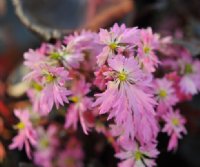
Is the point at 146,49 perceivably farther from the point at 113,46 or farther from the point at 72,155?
the point at 72,155

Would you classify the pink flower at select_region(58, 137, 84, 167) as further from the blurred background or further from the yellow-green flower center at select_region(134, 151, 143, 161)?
the yellow-green flower center at select_region(134, 151, 143, 161)

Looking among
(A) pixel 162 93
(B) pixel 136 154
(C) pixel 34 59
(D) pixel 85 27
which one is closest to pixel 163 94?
(A) pixel 162 93

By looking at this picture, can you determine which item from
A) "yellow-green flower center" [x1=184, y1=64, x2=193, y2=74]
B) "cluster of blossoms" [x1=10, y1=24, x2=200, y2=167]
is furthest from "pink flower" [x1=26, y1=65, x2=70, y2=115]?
"yellow-green flower center" [x1=184, y1=64, x2=193, y2=74]

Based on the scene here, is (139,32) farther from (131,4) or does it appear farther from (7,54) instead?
(7,54)

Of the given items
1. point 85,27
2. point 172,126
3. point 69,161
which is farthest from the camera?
point 85,27

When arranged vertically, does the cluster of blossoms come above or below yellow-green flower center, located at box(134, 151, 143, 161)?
above

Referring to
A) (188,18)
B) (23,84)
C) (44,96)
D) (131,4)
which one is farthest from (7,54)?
(44,96)

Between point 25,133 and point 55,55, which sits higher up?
point 55,55
